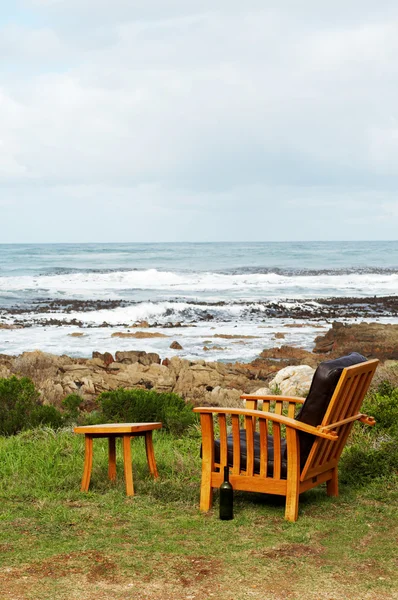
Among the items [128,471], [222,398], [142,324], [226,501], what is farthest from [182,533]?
[142,324]

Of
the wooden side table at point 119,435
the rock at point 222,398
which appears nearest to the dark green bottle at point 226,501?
the wooden side table at point 119,435

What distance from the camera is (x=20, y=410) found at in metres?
8.95

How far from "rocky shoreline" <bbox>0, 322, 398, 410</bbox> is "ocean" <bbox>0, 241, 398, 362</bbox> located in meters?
1.54

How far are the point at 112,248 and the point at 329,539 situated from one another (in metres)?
79.7

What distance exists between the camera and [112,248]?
8350 centimetres

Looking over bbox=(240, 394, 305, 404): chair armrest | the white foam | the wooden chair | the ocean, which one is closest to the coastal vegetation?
the wooden chair

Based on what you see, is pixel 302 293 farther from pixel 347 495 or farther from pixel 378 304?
pixel 347 495

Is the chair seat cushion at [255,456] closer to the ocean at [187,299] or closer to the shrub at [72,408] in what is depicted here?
the shrub at [72,408]

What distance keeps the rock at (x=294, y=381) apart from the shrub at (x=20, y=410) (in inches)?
129

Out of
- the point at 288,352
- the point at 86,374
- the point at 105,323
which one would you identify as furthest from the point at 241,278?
the point at 86,374

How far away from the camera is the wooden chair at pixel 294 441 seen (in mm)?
5059

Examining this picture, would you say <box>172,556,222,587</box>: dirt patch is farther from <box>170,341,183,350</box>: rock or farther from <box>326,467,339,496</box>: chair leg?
<box>170,341,183,350</box>: rock

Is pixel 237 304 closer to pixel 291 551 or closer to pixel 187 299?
pixel 187 299

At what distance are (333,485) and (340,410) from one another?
89 cm
